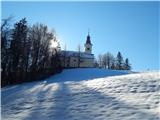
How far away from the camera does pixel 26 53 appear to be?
57.0 meters

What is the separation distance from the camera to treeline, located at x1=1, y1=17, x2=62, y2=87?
48.9 metres

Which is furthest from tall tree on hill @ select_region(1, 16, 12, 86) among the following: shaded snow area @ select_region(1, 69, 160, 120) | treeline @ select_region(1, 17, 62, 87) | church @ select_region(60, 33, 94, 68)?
church @ select_region(60, 33, 94, 68)

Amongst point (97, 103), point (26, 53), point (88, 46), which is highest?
point (88, 46)

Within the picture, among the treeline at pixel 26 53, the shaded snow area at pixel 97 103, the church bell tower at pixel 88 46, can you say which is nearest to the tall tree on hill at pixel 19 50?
the treeline at pixel 26 53

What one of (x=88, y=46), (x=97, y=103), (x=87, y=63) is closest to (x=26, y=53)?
(x=97, y=103)

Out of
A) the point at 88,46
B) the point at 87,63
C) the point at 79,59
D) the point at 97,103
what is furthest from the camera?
the point at 88,46

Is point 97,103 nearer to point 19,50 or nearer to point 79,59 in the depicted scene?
point 19,50

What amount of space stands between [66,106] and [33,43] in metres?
43.1

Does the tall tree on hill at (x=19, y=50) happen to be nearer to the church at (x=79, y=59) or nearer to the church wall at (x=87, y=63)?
the church at (x=79, y=59)

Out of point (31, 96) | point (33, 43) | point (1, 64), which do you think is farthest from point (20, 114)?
point (33, 43)

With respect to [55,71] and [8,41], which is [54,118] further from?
[55,71]

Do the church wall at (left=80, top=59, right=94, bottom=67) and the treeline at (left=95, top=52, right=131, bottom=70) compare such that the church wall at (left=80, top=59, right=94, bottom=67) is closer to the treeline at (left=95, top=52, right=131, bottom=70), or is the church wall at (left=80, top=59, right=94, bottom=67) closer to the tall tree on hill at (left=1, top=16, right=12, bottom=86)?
the treeline at (left=95, top=52, right=131, bottom=70)

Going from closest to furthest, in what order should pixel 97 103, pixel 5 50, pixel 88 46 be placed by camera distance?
pixel 97 103, pixel 5 50, pixel 88 46

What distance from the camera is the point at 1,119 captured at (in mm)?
18500
